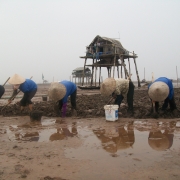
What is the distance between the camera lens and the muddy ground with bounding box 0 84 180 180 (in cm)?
245

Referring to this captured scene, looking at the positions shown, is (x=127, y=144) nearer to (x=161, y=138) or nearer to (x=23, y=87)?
(x=161, y=138)

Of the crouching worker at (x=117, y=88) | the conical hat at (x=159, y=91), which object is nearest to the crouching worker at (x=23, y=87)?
the crouching worker at (x=117, y=88)

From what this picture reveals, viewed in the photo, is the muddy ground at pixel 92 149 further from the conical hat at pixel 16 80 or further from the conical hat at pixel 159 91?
the conical hat at pixel 16 80

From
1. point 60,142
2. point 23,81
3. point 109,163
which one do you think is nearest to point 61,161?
point 109,163

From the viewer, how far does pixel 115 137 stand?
3932 millimetres

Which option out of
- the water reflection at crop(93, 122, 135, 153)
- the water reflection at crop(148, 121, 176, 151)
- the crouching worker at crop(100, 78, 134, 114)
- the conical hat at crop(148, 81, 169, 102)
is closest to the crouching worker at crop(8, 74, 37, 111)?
the crouching worker at crop(100, 78, 134, 114)

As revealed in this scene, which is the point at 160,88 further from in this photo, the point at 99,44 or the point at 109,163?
the point at 99,44

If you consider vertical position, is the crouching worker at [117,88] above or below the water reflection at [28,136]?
above

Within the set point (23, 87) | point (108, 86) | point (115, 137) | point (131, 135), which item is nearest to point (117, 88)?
point (108, 86)

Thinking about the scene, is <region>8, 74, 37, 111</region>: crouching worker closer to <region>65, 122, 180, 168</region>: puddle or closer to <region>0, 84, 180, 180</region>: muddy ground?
<region>0, 84, 180, 180</region>: muddy ground

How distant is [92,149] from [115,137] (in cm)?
77

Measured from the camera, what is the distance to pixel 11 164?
276 centimetres

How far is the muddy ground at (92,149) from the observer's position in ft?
8.04

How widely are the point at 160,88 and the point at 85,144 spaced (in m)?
2.49
